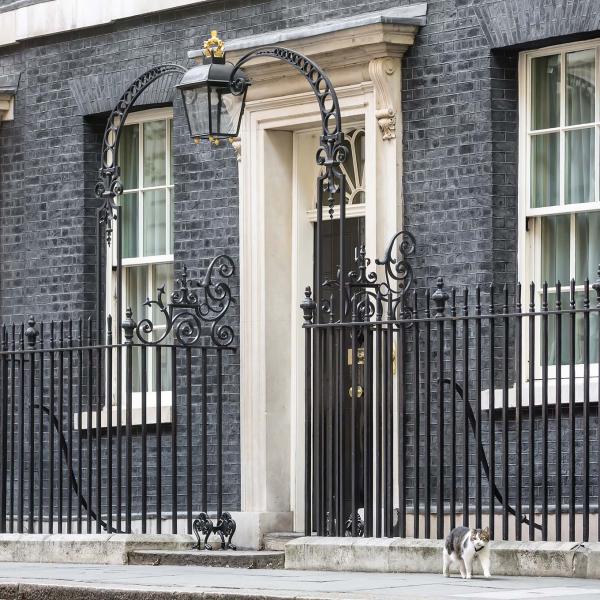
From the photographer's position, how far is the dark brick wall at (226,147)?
13.1 m

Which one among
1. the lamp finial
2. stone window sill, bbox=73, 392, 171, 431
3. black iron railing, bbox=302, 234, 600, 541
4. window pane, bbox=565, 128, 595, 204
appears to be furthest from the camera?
stone window sill, bbox=73, 392, 171, 431

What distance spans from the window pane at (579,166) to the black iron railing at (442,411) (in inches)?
24.9

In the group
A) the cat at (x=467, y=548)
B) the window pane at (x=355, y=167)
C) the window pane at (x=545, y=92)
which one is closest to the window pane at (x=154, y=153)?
the window pane at (x=355, y=167)

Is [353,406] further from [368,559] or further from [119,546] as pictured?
[119,546]

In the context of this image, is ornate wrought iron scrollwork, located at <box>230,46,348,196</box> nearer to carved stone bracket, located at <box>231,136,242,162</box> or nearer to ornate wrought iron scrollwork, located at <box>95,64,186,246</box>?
ornate wrought iron scrollwork, located at <box>95,64,186,246</box>

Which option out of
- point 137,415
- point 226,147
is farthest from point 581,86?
point 137,415

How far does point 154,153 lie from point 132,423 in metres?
2.26

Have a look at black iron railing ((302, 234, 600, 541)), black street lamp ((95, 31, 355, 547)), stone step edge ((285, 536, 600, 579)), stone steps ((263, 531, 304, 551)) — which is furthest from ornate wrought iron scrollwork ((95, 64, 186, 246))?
stone step edge ((285, 536, 600, 579))

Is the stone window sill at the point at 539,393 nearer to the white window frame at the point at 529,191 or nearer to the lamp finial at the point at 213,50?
the white window frame at the point at 529,191

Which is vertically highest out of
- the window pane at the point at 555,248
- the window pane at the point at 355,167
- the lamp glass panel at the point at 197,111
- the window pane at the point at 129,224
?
the lamp glass panel at the point at 197,111

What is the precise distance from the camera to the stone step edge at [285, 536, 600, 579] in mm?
11062

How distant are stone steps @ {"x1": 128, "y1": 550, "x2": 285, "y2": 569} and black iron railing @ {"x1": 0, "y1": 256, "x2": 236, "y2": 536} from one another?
0.32 m

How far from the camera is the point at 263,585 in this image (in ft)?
36.2

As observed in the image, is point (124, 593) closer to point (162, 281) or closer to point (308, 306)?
point (308, 306)
